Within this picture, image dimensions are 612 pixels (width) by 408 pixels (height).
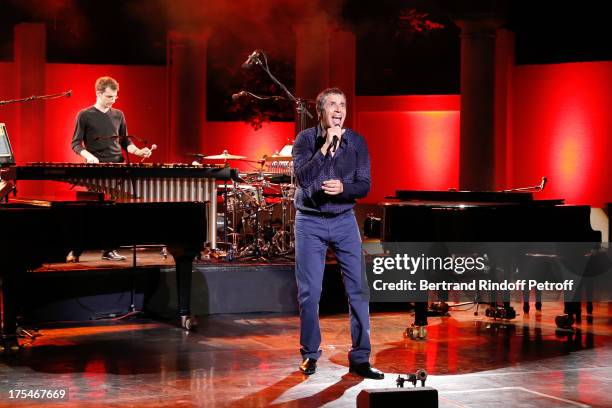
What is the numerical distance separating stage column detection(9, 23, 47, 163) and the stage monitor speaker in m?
10.6

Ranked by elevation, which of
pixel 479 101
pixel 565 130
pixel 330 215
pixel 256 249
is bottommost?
pixel 256 249

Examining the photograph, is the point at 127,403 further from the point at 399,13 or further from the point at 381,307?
the point at 399,13

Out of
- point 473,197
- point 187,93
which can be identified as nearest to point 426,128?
point 187,93

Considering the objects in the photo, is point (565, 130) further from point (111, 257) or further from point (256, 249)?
point (111, 257)

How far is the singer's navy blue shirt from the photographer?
579 cm

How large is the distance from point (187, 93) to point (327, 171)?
898 centimetres

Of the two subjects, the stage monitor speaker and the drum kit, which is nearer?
the stage monitor speaker

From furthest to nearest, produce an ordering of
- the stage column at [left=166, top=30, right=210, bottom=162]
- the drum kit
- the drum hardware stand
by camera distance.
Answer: the stage column at [left=166, top=30, right=210, bottom=162] → the drum kit → the drum hardware stand

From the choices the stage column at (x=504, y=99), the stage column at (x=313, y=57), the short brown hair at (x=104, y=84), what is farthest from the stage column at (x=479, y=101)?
the short brown hair at (x=104, y=84)

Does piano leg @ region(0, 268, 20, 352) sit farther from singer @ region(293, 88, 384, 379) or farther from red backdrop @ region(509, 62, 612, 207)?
red backdrop @ region(509, 62, 612, 207)

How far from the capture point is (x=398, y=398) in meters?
4.36

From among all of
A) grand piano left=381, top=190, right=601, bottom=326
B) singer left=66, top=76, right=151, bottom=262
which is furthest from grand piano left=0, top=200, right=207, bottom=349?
grand piano left=381, top=190, right=601, bottom=326

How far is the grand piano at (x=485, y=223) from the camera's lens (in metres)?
7.12

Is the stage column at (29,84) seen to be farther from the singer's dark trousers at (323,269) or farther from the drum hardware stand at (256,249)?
the singer's dark trousers at (323,269)
